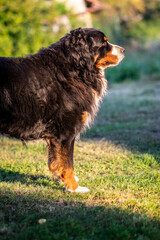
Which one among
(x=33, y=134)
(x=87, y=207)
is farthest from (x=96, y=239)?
(x=33, y=134)

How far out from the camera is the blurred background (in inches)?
470

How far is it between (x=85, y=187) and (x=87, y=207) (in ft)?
1.80

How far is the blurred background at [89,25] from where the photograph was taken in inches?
470

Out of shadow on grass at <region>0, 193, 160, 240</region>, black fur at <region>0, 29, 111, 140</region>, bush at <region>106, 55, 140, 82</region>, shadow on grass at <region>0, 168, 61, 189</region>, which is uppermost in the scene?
black fur at <region>0, 29, 111, 140</region>

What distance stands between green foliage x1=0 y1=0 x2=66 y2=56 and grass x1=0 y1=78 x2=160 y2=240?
6.59 meters

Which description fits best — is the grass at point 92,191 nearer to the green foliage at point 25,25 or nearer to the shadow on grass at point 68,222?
the shadow on grass at point 68,222

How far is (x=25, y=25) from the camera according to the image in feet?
41.3

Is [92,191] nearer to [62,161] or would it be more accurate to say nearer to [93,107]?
[62,161]

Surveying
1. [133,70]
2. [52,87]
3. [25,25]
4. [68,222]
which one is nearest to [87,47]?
[52,87]

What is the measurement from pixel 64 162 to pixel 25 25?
10144 millimetres

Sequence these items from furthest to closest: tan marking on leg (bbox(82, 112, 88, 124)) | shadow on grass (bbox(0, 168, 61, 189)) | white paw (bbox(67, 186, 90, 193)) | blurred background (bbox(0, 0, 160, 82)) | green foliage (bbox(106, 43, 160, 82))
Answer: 1. green foliage (bbox(106, 43, 160, 82))
2. blurred background (bbox(0, 0, 160, 82))
3. shadow on grass (bbox(0, 168, 61, 189))
4. tan marking on leg (bbox(82, 112, 88, 124))
5. white paw (bbox(67, 186, 90, 193))

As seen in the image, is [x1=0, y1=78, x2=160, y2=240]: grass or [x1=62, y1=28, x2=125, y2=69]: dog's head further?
[x1=62, y1=28, x2=125, y2=69]: dog's head

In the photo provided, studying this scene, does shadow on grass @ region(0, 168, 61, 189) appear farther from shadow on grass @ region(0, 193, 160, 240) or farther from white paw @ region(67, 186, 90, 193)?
shadow on grass @ region(0, 193, 160, 240)

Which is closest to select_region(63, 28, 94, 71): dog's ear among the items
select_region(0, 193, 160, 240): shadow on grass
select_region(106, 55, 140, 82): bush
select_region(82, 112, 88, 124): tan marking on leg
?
select_region(82, 112, 88, 124): tan marking on leg
